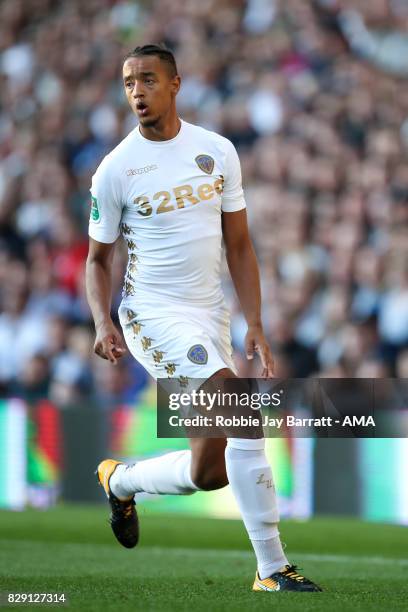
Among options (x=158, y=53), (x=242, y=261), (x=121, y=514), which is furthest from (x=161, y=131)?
(x=121, y=514)

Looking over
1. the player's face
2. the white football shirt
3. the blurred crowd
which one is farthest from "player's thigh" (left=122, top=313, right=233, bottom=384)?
the blurred crowd

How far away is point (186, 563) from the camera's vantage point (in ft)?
23.0

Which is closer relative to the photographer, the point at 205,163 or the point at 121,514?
the point at 205,163

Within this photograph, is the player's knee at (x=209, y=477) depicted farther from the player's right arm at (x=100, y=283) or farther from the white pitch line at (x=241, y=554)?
the white pitch line at (x=241, y=554)

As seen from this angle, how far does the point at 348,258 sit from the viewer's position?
1075 cm

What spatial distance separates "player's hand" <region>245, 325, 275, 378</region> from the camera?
525cm

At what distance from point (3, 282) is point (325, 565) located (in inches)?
278

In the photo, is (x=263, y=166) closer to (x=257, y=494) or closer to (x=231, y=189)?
(x=231, y=189)

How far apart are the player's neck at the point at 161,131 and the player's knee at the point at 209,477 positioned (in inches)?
55.0

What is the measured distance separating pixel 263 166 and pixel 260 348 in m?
6.88

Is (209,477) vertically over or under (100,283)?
under

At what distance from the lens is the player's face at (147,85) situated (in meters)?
5.33

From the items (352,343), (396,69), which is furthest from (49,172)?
(352,343)

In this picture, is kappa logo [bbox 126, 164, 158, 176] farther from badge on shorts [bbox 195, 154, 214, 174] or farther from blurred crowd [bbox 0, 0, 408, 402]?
blurred crowd [bbox 0, 0, 408, 402]
